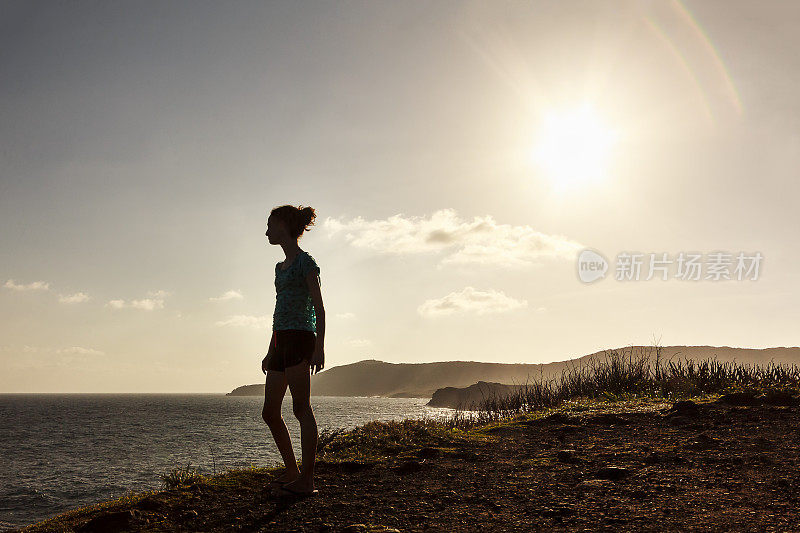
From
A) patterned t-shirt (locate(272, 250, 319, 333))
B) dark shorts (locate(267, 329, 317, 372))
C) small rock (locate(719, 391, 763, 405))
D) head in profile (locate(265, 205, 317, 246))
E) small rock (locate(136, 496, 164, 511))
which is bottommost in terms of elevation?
small rock (locate(136, 496, 164, 511))

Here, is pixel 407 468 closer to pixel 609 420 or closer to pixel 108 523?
pixel 108 523

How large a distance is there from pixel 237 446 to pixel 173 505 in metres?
34.7

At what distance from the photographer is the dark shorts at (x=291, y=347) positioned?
13.6ft

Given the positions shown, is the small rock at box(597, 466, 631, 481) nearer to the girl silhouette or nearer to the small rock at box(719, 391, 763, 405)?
the girl silhouette

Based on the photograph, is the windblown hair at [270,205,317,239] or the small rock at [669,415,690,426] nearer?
the windblown hair at [270,205,317,239]

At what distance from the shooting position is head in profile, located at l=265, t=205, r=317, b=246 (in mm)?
4512

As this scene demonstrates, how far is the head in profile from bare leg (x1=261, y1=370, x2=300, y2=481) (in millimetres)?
1211

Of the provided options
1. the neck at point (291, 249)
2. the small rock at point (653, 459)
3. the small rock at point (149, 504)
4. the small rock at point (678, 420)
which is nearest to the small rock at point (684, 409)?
the small rock at point (678, 420)

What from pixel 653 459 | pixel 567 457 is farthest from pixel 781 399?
pixel 567 457

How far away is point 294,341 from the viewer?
4180 millimetres

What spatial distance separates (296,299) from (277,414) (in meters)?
1.06

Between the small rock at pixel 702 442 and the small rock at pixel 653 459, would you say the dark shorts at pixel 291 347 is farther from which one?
the small rock at pixel 702 442

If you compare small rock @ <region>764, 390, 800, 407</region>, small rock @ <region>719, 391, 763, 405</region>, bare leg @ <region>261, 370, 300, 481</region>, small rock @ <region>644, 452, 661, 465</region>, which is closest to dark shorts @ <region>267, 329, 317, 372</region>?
bare leg @ <region>261, 370, 300, 481</region>

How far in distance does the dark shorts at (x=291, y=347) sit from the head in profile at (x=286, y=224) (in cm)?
85
